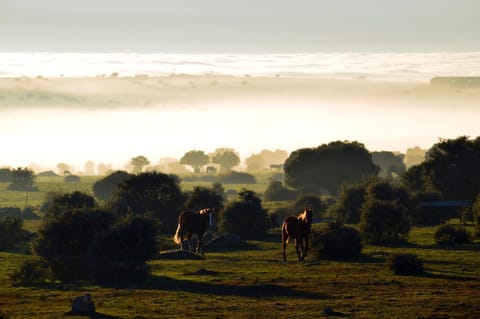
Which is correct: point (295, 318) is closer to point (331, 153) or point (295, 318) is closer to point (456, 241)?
point (456, 241)

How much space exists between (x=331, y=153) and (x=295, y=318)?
448 feet

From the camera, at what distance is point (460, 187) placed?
119 meters

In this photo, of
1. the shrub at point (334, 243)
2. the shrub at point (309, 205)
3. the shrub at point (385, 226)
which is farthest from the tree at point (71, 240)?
the shrub at point (309, 205)

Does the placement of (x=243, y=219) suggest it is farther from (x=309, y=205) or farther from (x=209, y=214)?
(x=309, y=205)

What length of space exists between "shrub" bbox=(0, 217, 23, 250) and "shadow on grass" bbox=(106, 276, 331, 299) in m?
33.4

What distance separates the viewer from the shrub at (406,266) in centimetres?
4803

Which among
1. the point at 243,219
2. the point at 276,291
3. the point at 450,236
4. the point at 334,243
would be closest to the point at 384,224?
the point at 450,236

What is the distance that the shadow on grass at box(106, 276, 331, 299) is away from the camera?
42281mm

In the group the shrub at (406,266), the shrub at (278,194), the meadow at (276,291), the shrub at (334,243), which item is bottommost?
the meadow at (276,291)

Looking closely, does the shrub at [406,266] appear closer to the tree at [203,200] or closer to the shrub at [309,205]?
the tree at [203,200]

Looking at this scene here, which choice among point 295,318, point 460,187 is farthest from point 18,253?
point 460,187

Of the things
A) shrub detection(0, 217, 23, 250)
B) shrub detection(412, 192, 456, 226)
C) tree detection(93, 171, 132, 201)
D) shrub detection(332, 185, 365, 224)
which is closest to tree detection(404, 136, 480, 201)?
shrub detection(412, 192, 456, 226)

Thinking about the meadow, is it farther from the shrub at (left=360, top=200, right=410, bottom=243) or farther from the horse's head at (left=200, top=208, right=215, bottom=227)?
the shrub at (left=360, top=200, right=410, bottom=243)

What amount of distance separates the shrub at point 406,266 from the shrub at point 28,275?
2044 cm
